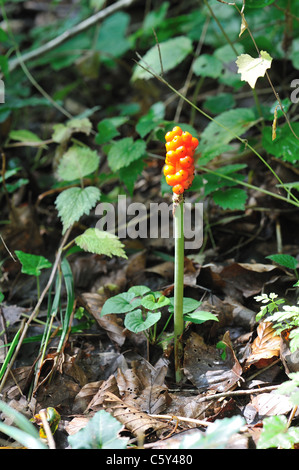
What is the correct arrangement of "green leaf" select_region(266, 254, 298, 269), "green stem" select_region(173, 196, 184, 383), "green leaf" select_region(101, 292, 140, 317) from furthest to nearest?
"green leaf" select_region(266, 254, 298, 269)
"green leaf" select_region(101, 292, 140, 317)
"green stem" select_region(173, 196, 184, 383)

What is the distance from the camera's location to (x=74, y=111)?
163 inches

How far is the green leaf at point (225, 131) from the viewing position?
8.46ft

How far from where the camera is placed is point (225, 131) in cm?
271

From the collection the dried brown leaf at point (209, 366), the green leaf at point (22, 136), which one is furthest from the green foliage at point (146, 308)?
the green leaf at point (22, 136)

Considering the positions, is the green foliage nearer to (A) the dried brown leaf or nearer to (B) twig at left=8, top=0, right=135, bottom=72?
(A) the dried brown leaf

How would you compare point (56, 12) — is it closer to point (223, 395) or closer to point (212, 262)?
point (212, 262)

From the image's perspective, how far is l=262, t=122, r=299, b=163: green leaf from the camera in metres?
2.38

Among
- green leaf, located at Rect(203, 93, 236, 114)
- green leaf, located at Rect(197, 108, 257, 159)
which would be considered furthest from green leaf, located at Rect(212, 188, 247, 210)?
green leaf, located at Rect(203, 93, 236, 114)

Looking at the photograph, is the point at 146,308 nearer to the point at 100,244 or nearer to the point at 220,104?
the point at 100,244

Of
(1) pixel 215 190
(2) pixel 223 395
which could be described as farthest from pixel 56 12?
(2) pixel 223 395

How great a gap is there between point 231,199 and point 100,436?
1422 millimetres

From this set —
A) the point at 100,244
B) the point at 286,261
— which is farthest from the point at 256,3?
the point at 100,244

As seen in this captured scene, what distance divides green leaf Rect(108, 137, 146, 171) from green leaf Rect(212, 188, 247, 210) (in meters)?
0.52

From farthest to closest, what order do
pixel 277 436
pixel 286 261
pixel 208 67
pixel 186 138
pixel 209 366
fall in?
1. pixel 208 67
2. pixel 286 261
3. pixel 209 366
4. pixel 186 138
5. pixel 277 436
